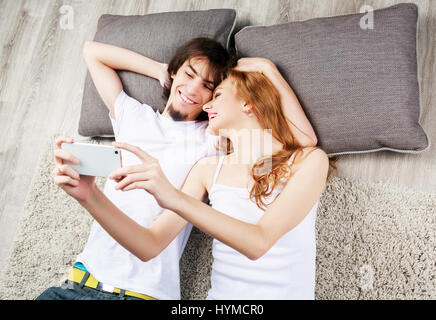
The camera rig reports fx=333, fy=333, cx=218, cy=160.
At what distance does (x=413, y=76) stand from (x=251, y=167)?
0.71m

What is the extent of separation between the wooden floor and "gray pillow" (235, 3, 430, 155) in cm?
19

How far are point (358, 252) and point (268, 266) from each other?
46 centimetres

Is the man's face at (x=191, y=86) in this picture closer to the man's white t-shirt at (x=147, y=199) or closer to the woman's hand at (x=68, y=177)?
the man's white t-shirt at (x=147, y=199)

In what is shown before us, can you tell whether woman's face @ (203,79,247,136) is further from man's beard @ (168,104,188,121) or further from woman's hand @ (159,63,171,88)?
woman's hand @ (159,63,171,88)

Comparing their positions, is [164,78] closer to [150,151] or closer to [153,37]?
[153,37]

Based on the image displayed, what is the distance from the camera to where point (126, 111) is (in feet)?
4.79

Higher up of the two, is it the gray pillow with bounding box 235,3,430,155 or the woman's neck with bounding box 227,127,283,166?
the gray pillow with bounding box 235,3,430,155

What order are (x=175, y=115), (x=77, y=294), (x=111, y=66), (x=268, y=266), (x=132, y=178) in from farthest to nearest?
(x=111, y=66), (x=175, y=115), (x=77, y=294), (x=268, y=266), (x=132, y=178)

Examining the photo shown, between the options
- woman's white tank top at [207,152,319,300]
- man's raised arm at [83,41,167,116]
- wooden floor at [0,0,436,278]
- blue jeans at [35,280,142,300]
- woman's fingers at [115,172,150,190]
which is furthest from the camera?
wooden floor at [0,0,436,278]

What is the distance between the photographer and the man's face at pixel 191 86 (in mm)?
1374

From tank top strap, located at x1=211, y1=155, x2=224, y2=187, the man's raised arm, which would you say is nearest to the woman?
tank top strap, located at x1=211, y1=155, x2=224, y2=187

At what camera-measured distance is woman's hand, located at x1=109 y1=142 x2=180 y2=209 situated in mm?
823

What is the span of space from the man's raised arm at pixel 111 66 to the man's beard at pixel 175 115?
0.14m

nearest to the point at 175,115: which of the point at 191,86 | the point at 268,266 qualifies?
the point at 191,86
